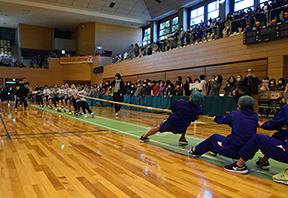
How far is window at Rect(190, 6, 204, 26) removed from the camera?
22844 millimetres

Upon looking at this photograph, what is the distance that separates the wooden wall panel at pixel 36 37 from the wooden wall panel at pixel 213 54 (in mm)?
20823

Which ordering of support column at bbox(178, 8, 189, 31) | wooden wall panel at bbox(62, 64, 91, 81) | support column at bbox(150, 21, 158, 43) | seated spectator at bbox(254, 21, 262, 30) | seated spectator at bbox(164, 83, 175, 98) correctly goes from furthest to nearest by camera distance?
wooden wall panel at bbox(62, 64, 91, 81)
support column at bbox(150, 21, 158, 43)
support column at bbox(178, 8, 189, 31)
seated spectator at bbox(164, 83, 175, 98)
seated spectator at bbox(254, 21, 262, 30)

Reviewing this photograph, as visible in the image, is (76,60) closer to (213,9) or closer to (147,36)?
(147,36)

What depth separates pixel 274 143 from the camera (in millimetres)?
3283

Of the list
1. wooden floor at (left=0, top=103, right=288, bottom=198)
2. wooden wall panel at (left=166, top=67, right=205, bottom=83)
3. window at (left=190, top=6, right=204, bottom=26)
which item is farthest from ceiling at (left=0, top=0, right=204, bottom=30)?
wooden floor at (left=0, top=103, right=288, bottom=198)

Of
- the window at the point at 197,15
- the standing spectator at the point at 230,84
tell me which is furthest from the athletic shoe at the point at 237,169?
the window at the point at 197,15

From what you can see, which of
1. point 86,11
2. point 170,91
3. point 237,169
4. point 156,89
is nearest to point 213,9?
point 156,89

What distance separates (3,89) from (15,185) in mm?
28678

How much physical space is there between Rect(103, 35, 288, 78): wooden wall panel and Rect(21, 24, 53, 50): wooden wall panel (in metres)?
20.8

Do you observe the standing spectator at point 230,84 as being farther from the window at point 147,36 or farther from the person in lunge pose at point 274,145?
the window at point 147,36

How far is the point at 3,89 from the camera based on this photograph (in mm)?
27562

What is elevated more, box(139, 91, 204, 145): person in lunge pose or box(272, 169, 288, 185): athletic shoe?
box(139, 91, 204, 145): person in lunge pose

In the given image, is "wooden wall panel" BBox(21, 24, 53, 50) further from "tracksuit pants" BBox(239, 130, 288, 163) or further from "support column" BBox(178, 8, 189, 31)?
"tracksuit pants" BBox(239, 130, 288, 163)

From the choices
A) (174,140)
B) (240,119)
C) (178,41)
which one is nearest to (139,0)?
(178,41)
